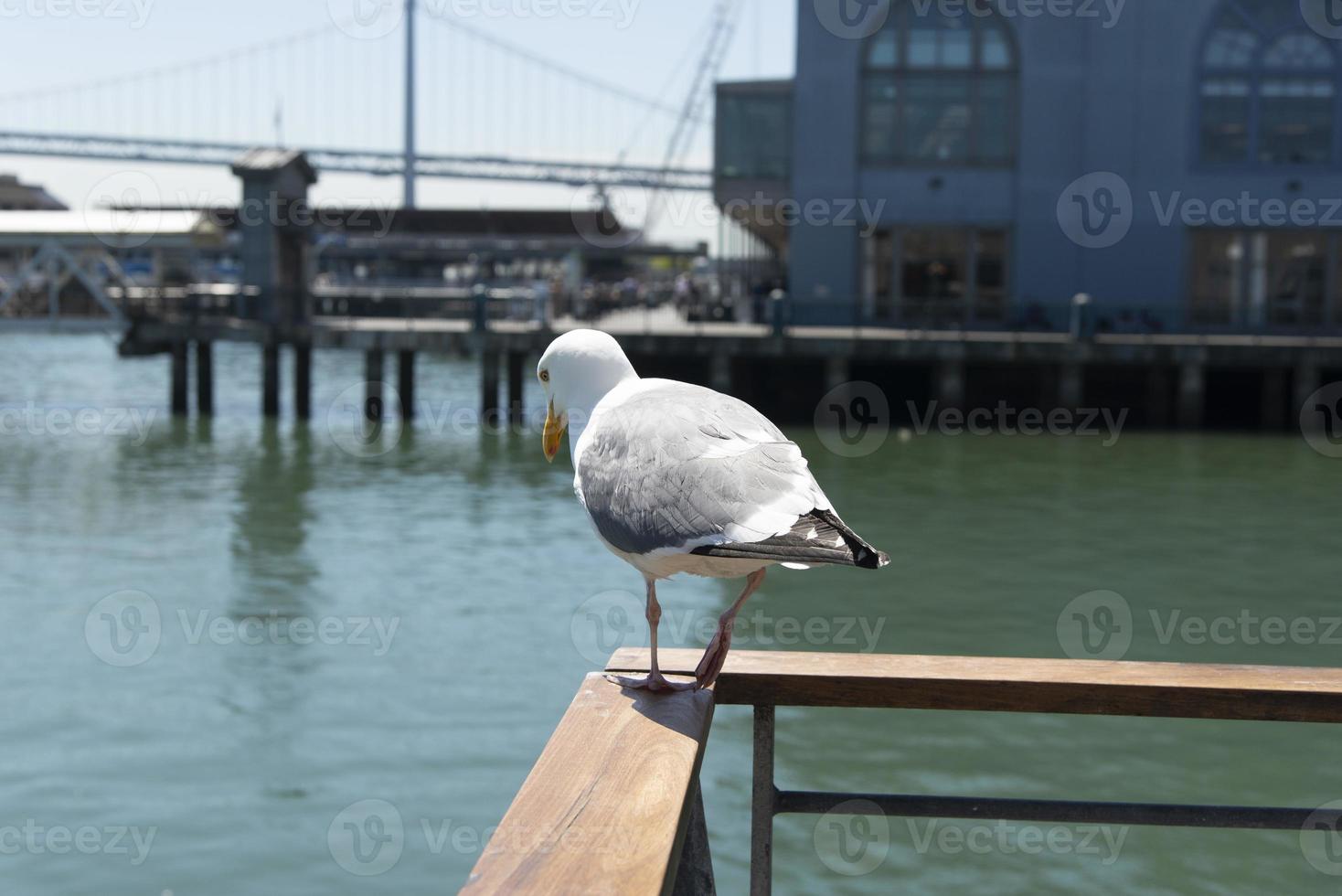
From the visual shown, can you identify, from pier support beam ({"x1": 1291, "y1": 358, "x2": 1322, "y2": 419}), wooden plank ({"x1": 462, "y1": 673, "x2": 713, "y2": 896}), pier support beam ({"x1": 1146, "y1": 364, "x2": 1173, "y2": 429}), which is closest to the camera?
wooden plank ({"x1": 462, "y1": 673, "x2": 713, "y2": 896})

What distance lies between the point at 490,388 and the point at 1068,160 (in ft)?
42.5

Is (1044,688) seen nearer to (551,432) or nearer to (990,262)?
(551,432)

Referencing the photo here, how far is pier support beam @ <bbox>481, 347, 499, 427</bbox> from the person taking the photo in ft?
97.9

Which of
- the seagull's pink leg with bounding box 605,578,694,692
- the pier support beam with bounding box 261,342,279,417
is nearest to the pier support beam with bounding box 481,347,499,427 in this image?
the pier support beam with bounding box 261,342,279,417

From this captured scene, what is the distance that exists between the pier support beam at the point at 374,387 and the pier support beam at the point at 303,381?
1129mm

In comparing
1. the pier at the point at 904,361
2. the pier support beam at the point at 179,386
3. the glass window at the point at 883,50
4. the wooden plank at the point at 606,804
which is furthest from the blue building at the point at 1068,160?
the wooden plank at the point at 606,804

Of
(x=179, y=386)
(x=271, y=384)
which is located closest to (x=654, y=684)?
(x=271, y=384)

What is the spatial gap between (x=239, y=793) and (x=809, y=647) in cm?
442

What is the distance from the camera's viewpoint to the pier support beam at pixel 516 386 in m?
30.4

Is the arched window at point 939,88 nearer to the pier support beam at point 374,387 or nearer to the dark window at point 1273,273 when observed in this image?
the dark window at point 1273,273

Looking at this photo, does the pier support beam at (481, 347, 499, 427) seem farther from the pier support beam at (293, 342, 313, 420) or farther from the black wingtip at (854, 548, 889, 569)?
the black wingtip at (854, 548, 889, 569)

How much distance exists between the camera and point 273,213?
1211 inches

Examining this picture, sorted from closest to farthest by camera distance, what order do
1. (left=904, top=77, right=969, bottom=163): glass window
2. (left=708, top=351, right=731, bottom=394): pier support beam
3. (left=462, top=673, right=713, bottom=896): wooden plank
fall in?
(left=462, top=673, right=713, bottom=896): wooden plank, (left=708, top=351, right=731, bottom=394): pier support beam, (left=904, top=77, right=969, bottom=163): glass window

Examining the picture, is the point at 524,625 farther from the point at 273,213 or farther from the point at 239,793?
the point at 273,213
